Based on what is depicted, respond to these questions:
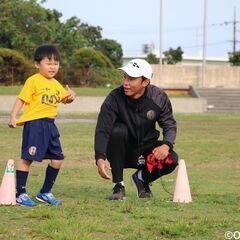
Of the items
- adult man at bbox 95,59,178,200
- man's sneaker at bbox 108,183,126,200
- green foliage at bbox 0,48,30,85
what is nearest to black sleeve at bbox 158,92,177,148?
adult man at bbox 95,59,178,200

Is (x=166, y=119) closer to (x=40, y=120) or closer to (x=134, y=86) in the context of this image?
(x=134, y=86)

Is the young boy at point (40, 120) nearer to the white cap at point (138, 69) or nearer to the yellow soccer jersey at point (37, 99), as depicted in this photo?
the yellow soccer jersey at point (37, 99)

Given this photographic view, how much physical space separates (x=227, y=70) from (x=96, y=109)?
28.2 m

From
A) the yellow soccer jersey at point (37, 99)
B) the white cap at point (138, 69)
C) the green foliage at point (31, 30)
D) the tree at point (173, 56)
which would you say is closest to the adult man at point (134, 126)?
the white cap at point (138, 69)

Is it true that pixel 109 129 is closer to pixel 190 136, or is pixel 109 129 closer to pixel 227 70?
pixel 190 136

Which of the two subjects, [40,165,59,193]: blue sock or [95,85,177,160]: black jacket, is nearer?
[40,165,59,193]: blue sock

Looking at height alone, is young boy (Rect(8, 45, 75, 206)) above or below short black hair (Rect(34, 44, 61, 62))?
below

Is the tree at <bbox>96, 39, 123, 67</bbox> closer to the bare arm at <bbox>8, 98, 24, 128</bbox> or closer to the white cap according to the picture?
the white cap

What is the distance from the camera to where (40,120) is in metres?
6.48

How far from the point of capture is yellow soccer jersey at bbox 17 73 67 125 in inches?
256

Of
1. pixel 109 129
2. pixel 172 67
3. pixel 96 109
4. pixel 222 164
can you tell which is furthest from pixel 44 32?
pixel 109 129

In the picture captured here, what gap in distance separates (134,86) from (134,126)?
45 centimetres

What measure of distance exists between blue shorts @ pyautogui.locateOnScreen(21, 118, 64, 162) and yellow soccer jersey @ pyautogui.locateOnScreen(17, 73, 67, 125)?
0.06m

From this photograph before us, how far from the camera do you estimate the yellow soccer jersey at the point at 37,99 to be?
6492 millimetres
